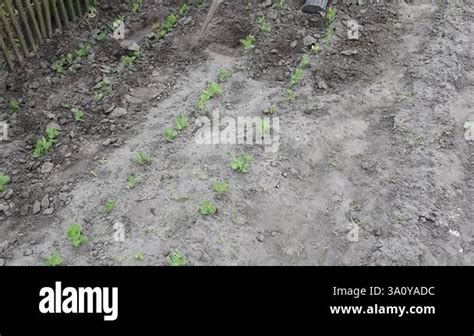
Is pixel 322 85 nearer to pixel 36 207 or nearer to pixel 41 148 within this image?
pixel 41 148

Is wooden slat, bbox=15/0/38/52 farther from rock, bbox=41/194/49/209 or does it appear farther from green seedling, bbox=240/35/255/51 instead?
green seedling, bbox=240/35/255/51

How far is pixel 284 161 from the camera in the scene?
19.5 ft

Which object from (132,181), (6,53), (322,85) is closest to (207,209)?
(132,181)

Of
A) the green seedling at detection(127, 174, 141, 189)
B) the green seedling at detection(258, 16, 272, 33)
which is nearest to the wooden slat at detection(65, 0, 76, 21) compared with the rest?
the green seedling at detection(258, 16, 272, 33)

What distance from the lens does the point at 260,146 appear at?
611cm

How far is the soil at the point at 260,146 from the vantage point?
17.2 ft

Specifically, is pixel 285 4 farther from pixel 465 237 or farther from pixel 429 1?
pixel 465 237

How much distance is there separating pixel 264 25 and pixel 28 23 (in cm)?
326

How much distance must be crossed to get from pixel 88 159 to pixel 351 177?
2.98 meters

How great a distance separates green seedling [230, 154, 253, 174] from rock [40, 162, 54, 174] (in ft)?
6.80

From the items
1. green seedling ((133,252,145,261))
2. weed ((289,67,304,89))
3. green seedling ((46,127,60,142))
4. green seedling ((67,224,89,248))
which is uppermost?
weed ((289,67,304,89))

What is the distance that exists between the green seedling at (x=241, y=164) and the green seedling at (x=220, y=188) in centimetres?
28

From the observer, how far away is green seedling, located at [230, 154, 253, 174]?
579cm

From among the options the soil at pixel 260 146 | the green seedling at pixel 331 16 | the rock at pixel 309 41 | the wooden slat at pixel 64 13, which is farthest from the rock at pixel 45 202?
the green seedling at pixel 331 16
